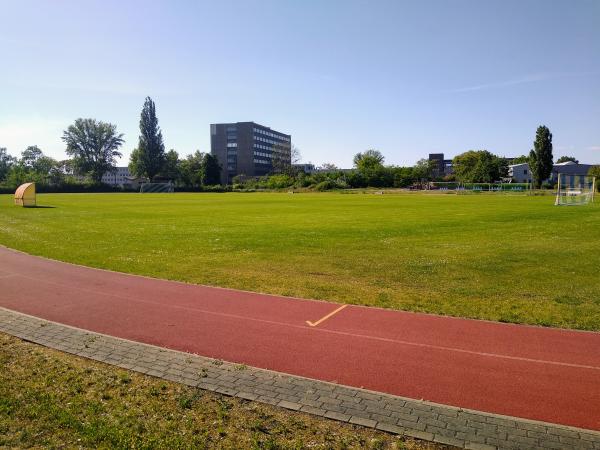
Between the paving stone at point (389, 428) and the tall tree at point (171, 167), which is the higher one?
the tall tree at point (171, 167)

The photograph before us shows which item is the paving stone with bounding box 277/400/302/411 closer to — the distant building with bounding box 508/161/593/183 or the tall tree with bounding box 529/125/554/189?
the tall tree with bounding box 529/125/554/189

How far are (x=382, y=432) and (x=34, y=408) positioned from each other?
3723 mm

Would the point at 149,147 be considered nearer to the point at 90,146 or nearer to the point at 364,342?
the point at 90,146

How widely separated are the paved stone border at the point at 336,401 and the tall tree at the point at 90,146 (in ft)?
431

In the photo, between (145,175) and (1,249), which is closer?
(1,249)

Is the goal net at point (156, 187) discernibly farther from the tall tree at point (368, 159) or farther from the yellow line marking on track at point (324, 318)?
the yellow line marking on track at point (324, 318)

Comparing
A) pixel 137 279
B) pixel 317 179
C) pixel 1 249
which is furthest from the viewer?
pixel 317 179

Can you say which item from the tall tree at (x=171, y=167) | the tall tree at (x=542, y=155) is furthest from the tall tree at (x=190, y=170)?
the tall tree at (x=542, y=155)

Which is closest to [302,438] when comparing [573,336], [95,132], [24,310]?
[573,336]

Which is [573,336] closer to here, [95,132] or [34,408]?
[34,408]

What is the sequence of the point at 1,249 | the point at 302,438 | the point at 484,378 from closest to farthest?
the point at 302,438, the point at 484,378, the point at 1,249

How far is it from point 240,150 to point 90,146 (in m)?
62.4

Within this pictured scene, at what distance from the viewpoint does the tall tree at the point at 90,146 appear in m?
128

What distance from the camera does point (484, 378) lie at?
19.9 ft
